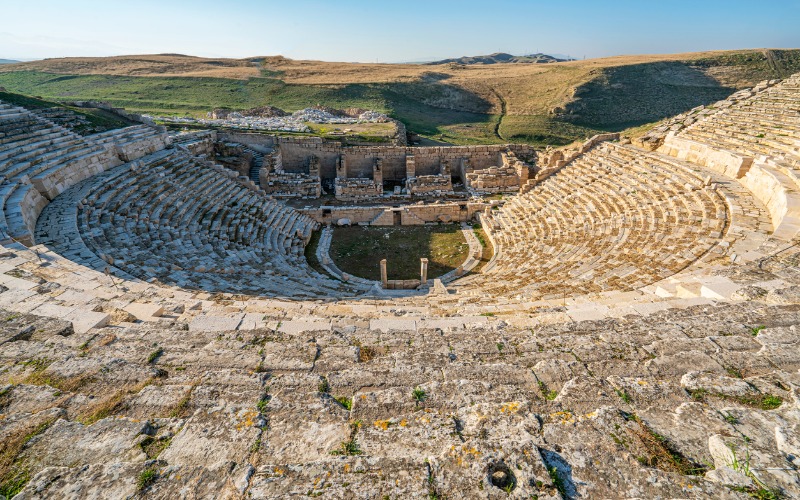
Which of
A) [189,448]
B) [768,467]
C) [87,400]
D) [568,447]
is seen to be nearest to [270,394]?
[189,448]

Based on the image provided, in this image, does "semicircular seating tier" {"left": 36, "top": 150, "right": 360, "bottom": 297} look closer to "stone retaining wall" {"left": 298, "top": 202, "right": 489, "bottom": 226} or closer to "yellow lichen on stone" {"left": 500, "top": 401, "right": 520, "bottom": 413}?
"stone retaining wall" {"left": 298, "top": 202, "right": 489, "bottom": 226}

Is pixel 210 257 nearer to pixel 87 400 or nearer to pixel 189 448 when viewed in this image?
pixel 87 400

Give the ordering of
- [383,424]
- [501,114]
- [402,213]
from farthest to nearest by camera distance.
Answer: [501,114] < [402,213] < [383,424]

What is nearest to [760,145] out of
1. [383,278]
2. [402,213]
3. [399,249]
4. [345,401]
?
[399,249]

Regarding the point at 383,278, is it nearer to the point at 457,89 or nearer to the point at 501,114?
the point at 501,114

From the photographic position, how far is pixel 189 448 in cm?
288

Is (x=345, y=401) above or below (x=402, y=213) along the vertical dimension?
above

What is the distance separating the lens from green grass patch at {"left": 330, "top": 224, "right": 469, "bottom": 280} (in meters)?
15.0

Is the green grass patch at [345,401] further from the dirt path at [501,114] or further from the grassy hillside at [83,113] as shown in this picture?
the dirt path at [501,114]

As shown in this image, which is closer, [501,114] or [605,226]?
[605,226]

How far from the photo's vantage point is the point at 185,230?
504 inches

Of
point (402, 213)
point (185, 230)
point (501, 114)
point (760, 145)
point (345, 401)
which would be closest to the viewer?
point (345, 401)

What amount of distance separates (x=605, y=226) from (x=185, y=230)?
14.0m

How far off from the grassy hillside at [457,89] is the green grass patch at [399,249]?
16702 mm
